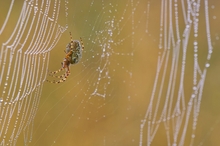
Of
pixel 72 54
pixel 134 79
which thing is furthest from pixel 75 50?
pixel 134 79

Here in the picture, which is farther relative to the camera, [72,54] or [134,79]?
[134,79]

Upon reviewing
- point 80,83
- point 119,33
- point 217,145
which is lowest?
point 217,145

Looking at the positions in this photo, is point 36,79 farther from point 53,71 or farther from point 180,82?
point 180,82

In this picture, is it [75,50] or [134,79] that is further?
[134,79]

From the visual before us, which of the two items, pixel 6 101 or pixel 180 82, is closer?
pixel 6 101

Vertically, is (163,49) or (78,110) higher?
(163,49)

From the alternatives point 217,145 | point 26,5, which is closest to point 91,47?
point 26,5

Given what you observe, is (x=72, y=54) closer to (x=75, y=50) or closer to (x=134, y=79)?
(x=75, y=50)
